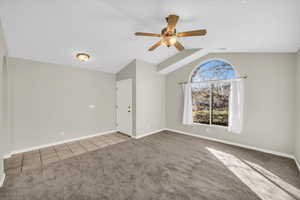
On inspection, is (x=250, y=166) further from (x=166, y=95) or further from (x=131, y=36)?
(x=131, y=36)

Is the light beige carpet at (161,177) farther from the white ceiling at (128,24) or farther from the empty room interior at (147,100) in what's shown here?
the white ceiling at (128,24)

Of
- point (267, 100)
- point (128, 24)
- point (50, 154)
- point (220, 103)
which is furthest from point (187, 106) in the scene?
point (50, 154)

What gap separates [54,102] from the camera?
3.27 meters

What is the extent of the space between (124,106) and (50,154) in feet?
7.79

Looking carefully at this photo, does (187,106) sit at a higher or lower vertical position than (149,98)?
lower

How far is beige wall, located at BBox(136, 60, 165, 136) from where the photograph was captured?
153 inches

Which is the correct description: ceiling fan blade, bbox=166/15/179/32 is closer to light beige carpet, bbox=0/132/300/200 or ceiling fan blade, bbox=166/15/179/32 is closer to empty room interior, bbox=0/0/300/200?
empty room interior, bbox=0/0/300/200

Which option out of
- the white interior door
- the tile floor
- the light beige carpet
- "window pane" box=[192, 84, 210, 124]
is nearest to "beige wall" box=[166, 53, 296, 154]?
the light beige carpet

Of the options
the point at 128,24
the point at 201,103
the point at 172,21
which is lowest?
the point at 201,103

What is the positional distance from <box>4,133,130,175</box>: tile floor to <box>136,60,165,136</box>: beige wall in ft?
3.37

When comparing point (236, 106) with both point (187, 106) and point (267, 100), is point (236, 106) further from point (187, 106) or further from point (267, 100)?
point (187, 106)

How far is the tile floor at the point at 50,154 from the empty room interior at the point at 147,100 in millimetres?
39

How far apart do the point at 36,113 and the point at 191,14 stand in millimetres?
4319

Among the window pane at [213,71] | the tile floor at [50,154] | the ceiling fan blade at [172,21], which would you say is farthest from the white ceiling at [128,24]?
the tile floor at [50,154]
